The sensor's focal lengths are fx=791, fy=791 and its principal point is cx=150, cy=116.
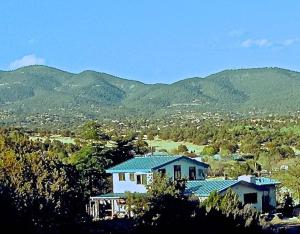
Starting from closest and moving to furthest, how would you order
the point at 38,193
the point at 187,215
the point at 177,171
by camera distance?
the point at 38,193 → the point at 187,215 → the point at 177,171

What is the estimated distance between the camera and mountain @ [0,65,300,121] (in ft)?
540

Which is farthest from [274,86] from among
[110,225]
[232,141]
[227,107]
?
[110,225]

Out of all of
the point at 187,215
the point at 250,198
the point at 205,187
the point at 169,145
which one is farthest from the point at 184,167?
the point at 169,145

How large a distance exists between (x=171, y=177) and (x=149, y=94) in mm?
140456

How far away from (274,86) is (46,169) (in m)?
140

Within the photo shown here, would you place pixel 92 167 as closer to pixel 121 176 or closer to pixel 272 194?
pixel 121 176

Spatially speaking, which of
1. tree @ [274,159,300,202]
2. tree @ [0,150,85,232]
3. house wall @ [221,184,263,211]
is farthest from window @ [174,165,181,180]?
tree @ [0,150,85,232]

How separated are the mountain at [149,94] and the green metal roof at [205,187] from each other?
113 meters

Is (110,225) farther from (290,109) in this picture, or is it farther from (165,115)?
(165,115)

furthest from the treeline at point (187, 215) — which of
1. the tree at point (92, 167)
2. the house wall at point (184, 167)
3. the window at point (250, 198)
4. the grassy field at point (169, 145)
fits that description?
the grassy field at point (169, 145)

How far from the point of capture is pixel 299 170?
48.7 m

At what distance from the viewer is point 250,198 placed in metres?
44.7

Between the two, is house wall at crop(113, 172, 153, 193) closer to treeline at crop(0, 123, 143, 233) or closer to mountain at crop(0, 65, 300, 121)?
treeline at crop(0, 123, 143, 233)

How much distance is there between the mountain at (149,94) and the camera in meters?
164
